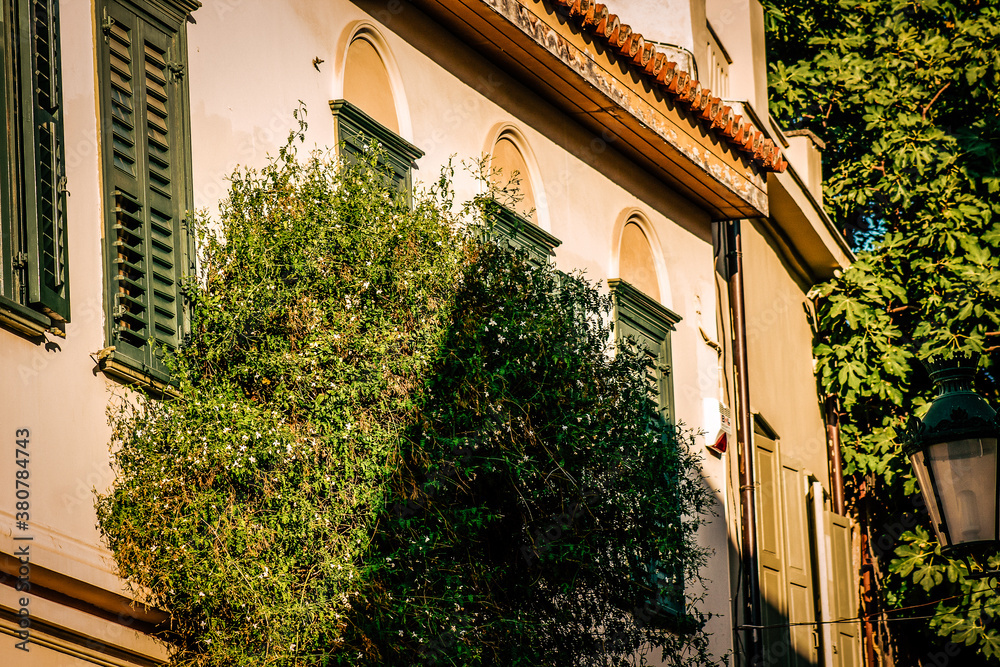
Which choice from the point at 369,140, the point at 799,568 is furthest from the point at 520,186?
the point at 799,568

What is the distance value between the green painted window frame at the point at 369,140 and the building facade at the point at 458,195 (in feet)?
0.06

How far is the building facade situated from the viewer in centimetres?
602

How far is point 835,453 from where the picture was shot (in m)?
15.9

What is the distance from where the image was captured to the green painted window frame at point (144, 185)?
6.54m

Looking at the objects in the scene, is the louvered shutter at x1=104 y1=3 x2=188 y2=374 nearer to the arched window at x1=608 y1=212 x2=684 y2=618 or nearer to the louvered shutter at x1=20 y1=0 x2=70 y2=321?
the louvered shutter at x1=20 y1=0 x2=70 y2=321

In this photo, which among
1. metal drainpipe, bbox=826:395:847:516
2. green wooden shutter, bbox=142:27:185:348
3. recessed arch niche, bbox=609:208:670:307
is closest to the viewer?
green wooden shutter, bbox=142:27:185:348

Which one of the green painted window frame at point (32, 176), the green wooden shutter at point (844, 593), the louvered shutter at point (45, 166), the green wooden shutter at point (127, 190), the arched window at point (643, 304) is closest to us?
the green painted window frame at point (32, 176)

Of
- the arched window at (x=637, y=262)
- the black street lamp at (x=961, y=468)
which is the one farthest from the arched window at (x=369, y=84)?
the black street lamp at (x=961, y=468)

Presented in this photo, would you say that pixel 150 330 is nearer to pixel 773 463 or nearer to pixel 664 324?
pixel 664 324

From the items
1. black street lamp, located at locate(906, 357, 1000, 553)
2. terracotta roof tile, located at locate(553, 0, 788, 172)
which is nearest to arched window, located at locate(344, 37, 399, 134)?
terracotta roof tile, located at locate(553, 0, 788, 172)

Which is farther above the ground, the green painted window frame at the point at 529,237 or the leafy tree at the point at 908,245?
the leafy tree at the point at 908,245

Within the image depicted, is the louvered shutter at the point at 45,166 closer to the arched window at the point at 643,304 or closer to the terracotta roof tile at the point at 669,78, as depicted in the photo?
the terracotta roof tile at the point at 669,78

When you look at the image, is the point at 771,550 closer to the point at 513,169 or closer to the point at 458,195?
the point at 513,169

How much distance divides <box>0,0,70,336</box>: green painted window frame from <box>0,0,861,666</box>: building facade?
0.04 feet
